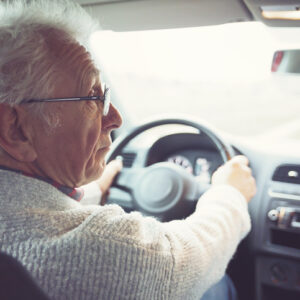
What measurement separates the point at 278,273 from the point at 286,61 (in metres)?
0.85

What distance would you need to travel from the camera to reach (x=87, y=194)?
1589 millimetres

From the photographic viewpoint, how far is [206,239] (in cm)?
110

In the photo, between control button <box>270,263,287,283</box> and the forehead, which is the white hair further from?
control button <box>270,263,287,283</box>

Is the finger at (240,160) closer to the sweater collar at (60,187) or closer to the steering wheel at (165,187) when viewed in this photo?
the steering wheel at (165,187)

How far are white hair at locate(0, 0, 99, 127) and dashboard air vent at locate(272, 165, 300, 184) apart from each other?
0.97m

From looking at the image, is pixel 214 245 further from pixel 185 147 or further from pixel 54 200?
pixel 185 147

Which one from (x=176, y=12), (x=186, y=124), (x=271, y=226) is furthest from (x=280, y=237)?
(x=176, y=12)

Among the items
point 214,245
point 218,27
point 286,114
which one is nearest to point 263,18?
point 218,27

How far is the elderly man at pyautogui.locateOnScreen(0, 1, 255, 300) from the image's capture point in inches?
33.7

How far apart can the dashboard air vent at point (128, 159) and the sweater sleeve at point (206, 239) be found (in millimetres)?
651

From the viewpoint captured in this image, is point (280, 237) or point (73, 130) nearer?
point (73, 130)

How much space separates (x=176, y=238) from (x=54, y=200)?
0.32 m

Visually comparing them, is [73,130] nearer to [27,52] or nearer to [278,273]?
[27,52]

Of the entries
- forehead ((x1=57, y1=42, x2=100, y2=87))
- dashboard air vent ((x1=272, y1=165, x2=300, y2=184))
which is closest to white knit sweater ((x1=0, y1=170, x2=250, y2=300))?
forehead ((x1=57, y1=42, x2=100, y2=87))
